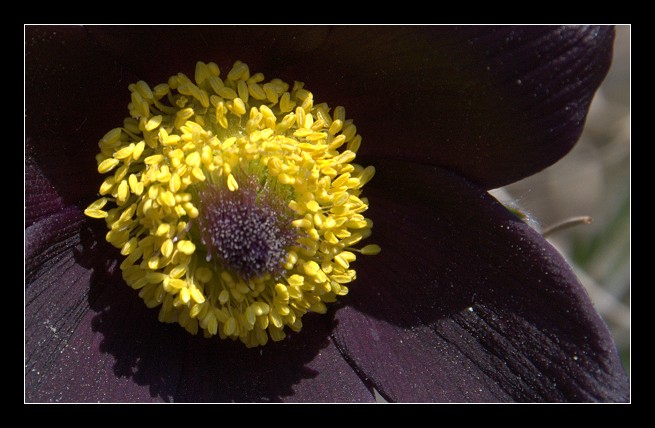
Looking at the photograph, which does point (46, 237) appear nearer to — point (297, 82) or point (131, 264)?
point (131, 264)

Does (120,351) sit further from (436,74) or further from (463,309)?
(436,74)

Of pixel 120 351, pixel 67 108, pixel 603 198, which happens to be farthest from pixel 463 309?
pixel 603 198

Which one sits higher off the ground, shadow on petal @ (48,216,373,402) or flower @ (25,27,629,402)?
flower @ (25,27,629,402)

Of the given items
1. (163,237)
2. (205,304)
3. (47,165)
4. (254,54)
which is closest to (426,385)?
(205,304)

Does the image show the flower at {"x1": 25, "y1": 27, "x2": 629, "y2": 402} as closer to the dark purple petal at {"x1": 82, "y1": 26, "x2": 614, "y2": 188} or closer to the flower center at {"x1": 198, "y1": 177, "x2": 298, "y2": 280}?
the dark purple petal at {"x1": 82, "y1": 26, "x2": 614, "y2": 188}

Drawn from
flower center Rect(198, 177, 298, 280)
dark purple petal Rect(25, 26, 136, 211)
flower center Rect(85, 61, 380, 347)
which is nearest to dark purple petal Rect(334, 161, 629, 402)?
flower center Rect(85, 61, 380, 347)

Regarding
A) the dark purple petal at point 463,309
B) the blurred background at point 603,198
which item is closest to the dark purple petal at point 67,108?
the dark purple petal at point 463,309
